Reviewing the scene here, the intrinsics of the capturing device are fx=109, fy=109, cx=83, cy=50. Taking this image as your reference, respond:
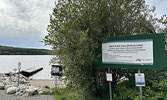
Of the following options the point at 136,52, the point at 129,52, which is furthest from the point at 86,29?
the point at 136,52

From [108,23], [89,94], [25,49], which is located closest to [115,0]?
[108,23]

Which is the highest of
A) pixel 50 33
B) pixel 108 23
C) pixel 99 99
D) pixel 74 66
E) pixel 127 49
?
pixel 108 23

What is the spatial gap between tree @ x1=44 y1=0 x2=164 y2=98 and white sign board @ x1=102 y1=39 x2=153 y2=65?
51cm

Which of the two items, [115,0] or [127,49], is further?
[115,0]

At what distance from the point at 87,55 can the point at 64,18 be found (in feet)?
6.38

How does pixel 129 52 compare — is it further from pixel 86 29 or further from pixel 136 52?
pixel 86 29

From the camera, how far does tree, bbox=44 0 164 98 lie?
4.07m

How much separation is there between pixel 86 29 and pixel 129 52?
193 centimetres

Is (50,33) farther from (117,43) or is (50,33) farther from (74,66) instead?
(117,43)

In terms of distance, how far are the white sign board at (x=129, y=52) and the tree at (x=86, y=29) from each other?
510 millimetres

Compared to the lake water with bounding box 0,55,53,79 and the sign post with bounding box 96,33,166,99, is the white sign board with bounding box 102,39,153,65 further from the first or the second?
the lake water with bounding box 0,55,53,79

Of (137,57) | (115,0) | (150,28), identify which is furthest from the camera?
(150,28)

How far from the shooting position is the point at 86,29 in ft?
15.1

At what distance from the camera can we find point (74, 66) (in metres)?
4.28
